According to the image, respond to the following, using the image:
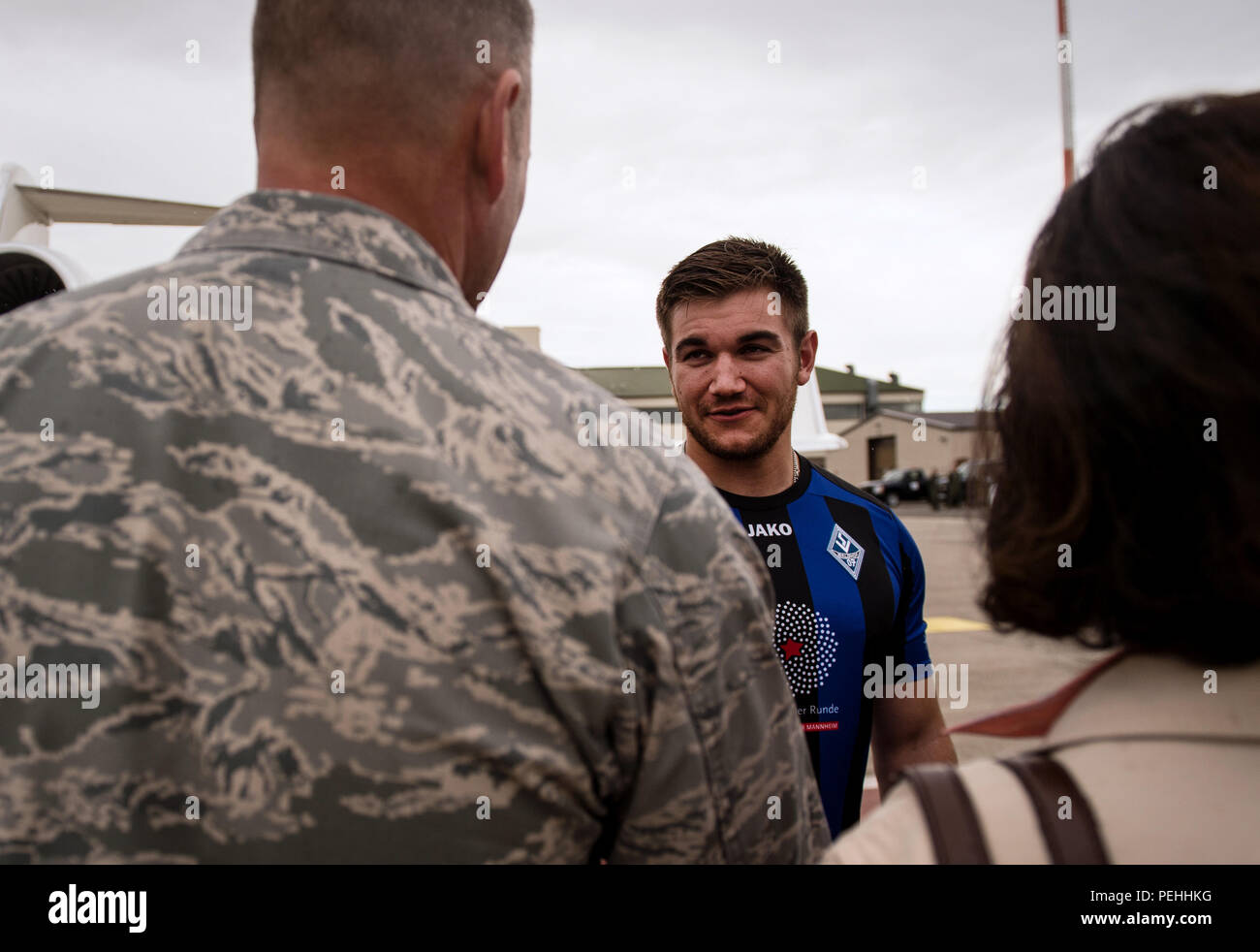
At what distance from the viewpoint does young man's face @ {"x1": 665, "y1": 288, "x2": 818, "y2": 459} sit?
2691 mm

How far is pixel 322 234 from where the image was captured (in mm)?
1100

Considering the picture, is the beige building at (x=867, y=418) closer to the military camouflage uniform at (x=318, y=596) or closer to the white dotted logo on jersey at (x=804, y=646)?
the white dotted logo on jersey at (x=804, y=646)

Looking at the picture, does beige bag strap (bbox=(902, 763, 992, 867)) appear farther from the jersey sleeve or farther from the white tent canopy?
the white tent canopy

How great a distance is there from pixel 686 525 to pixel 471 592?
28 cm

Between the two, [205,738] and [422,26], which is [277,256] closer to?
[422,26]

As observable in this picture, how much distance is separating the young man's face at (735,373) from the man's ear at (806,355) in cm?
2

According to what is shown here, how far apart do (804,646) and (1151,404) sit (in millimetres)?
1630

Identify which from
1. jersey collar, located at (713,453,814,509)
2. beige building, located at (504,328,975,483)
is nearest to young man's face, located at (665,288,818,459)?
jersey collar, located at (713,453,814,509)

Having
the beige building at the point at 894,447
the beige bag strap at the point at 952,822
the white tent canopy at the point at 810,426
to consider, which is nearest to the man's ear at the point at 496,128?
the beige bag strap at the point at 952,822

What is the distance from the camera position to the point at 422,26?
3.75 feet

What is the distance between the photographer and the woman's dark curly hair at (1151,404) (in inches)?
33.6

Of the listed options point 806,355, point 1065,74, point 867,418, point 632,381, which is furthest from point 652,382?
point 806,355

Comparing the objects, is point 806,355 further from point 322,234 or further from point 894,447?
point 894,447
